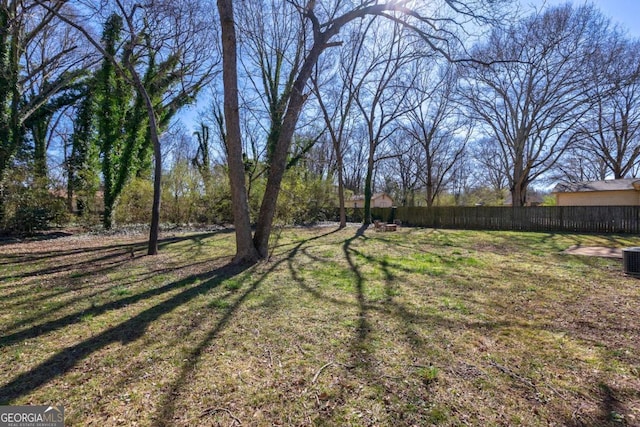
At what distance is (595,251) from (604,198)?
1379cm

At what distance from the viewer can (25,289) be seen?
438 centimetres

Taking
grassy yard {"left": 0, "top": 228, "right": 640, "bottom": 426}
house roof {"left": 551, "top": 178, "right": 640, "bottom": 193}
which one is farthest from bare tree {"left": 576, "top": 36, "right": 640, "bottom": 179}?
grassy yard {"left": 0, "top": 228, "right": 640, "bottom": 426}

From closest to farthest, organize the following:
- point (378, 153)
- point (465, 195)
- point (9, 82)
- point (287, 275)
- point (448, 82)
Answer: point (287, 275)
point (9, 82)
point (448, 82)
point (378, 153)
point (465, 195)

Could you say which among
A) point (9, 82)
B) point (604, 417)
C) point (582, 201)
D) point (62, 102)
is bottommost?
point (604, 417)

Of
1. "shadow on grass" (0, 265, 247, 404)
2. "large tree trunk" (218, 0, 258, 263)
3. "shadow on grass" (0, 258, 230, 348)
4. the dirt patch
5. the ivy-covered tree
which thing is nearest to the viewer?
→ "shadow on grass" (0, 265, 247, 404)

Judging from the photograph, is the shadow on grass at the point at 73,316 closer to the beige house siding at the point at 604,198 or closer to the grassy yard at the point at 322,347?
the grassy yard at the point at 322,347

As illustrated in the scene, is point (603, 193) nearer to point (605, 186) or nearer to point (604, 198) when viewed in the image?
point (604, 198)

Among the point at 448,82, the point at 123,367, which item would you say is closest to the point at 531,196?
the point at 448,82

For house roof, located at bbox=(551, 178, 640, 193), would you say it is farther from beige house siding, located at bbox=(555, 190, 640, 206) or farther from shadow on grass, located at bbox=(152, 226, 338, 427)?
shadow on grass, located at bbox=(152, 226, 338, 427)

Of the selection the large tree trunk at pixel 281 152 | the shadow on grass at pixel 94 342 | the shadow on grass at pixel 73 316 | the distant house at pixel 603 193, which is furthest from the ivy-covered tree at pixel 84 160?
the distant house at pixel 603 193

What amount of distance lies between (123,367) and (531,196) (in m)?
59.8

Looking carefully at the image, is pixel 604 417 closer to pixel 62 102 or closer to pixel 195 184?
pixel 195 184

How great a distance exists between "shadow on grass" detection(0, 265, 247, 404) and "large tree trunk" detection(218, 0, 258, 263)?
4.85 ft

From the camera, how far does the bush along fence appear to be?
12.6 m
